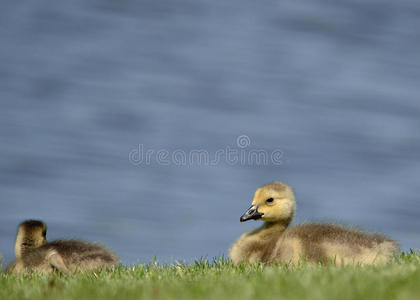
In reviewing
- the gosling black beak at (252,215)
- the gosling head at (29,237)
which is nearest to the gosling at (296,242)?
the gosling black beak at (252,215)

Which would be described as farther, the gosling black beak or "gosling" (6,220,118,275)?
the gosling black beak

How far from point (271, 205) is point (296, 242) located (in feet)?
2.46

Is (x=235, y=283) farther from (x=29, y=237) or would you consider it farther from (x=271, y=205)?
(x=29, y=237)

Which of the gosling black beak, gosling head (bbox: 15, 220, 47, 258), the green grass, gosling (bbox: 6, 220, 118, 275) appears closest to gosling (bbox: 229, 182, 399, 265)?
the gosling black beak

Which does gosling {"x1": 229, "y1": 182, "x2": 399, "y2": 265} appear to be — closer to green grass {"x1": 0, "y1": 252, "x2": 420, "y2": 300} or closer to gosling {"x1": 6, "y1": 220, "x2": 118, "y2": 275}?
green grass {"x1": 0, "y1": 252, "x2": 420, "y2": 300}

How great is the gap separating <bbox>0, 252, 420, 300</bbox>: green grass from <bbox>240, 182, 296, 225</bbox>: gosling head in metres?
0.87

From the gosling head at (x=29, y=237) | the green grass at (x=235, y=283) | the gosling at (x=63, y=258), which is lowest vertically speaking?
the green grass at (x=235, y=283)

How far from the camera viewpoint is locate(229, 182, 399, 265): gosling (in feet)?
18.9

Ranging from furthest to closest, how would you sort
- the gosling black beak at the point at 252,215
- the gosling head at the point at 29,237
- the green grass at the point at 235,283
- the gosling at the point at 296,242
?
the gosling head at the point at 29,237 → the gosling black beak at the point at 252,215 → the gosling at the point at 296,242 → the green grass at the point at 235,283

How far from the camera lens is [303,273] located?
16.0 feet

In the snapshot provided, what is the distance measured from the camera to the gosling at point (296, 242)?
5.76 m

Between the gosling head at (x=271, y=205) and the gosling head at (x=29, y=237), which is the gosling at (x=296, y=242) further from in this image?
the gosling head at (x=29, y=237)

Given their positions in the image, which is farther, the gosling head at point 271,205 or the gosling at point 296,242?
the gosling head at point 271,205

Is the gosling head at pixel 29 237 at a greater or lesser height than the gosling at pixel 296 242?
greater
